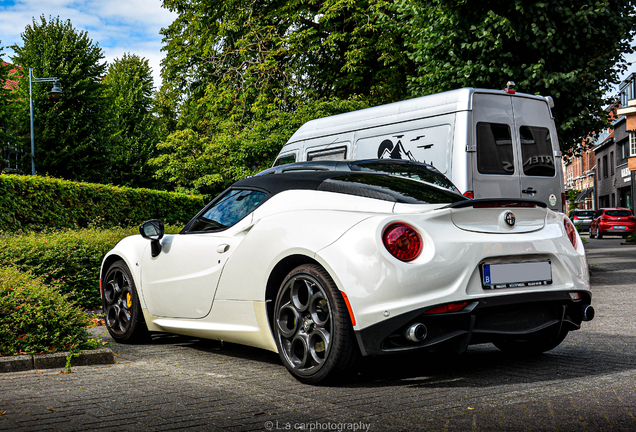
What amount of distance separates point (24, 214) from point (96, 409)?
10.7 metres

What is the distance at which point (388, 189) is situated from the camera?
4.61 m

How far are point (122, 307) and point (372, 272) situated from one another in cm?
318

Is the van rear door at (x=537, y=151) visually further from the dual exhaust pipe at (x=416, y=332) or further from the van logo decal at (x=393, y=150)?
the dual exhaust pipe at (x=416, y=332)

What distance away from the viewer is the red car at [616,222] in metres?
36.1

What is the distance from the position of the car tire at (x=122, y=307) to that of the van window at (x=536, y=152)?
6.42 metres

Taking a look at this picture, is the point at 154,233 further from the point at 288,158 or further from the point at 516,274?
the point at 288,158

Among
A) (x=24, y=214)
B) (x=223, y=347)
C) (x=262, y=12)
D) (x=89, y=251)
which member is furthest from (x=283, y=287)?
(x=262, y=12)

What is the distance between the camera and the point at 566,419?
3.49m

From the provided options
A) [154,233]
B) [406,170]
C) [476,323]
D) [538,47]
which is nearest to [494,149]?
[406,170]

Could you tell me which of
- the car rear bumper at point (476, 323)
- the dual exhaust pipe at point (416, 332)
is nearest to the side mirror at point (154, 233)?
the car rear bumper at point (476, 323)

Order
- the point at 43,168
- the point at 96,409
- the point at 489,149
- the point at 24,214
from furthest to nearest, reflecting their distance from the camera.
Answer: the point at 43,168
the point at 24,214
the point at 489,149
the point at 96,409

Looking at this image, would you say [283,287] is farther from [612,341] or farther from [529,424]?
[612,341]

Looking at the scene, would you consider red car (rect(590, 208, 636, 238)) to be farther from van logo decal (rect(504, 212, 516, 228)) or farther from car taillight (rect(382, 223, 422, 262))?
car taillight (rect(382, 223, 422, 262))

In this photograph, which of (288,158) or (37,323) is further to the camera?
(288,158)
